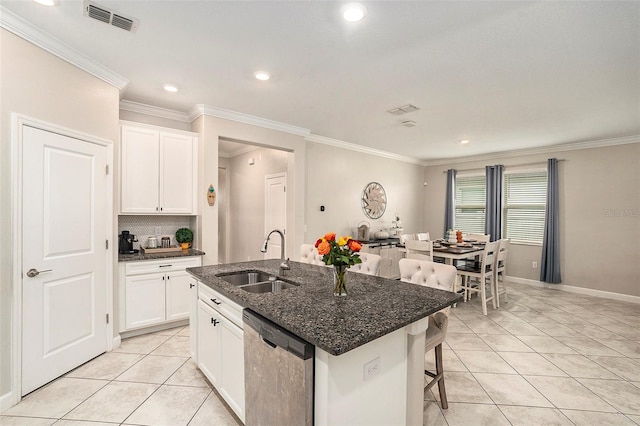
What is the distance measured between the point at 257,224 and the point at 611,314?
19.2 ft

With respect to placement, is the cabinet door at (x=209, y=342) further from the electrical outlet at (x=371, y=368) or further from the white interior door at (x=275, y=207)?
the white interior door at (x=275, y=207)

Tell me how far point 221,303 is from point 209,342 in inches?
17.2

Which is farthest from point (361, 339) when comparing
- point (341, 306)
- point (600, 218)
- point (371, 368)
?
point (600, 218)

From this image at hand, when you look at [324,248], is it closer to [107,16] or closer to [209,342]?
[209,342]

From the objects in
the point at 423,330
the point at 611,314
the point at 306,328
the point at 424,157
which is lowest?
the point at 611,314

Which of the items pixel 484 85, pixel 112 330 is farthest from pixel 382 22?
pixel 112 330

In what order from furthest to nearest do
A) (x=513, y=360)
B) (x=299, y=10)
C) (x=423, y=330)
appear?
(x=513, y=360), (x=299, y=10), (x=423, y=330)

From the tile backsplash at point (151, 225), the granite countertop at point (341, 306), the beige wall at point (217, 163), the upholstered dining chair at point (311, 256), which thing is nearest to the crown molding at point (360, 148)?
the beige wall at point (217, 163)

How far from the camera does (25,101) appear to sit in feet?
7.29

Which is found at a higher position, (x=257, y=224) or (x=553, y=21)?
(x=553, y=21)

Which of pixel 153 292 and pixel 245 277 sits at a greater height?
pixel 245 277

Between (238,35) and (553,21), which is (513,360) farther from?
(238,35)

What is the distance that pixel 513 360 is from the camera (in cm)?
288

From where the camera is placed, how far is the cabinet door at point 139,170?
330 centimetres
